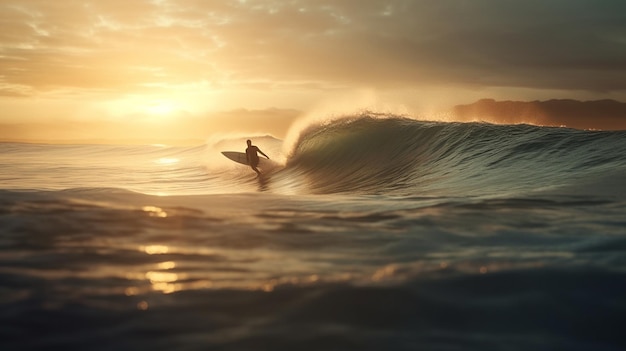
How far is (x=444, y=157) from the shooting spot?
16.7 meters

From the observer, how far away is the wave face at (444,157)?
1078 centimetres

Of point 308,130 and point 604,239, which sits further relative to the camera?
point 308,130

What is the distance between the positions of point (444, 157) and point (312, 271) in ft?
44.4

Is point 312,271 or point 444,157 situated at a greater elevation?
point 444,157

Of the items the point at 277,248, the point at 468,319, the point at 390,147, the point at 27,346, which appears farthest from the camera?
the point at 390,147

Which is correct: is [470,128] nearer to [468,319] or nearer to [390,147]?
[390,147]

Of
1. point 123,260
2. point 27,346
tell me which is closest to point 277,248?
point 123,260

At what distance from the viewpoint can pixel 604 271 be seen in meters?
A: 3.67

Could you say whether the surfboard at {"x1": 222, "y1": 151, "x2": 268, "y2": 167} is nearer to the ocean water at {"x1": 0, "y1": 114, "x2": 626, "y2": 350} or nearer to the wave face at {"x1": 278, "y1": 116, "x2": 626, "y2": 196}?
the wave face at {"x1": 278, "y1": 116, "x2": 626, "y2": 196}

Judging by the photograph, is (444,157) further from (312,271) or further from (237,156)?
(312,271)

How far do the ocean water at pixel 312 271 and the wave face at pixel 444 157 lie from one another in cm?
244

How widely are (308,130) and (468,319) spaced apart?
78.2ft

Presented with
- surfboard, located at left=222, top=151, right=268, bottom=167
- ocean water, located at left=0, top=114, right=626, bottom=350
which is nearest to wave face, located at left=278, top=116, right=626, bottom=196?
surfboard, located at left=222, top=151, right=268, bottom=167

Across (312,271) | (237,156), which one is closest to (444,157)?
(237,156)
